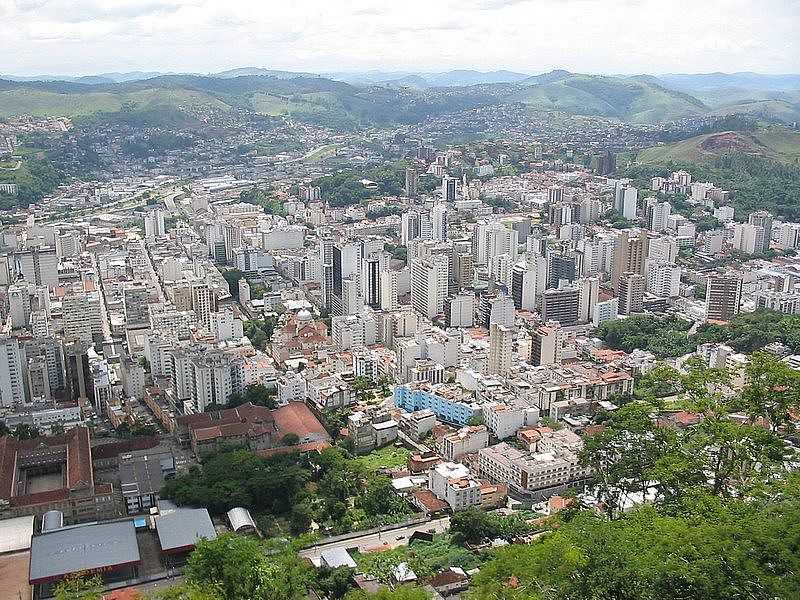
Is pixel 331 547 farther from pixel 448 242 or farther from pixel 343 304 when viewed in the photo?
pixel 448 242

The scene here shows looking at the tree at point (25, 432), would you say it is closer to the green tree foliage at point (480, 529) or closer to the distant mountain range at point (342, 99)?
the green tree foliage at point (480, 529)

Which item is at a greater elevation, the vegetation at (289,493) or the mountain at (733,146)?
the mountain at (733,146)

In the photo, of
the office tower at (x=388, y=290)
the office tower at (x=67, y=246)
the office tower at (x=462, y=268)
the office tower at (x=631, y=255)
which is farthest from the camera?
the office tower at (x=67, y=246)

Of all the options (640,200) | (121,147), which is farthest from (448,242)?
(121,147)

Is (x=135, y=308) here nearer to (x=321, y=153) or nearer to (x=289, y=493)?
(x=289, y=493)

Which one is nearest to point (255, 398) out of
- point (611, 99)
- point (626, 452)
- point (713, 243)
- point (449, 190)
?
point (626, 452)

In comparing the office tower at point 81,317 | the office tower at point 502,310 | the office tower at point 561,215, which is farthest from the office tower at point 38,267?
the office tower at point 561,215
